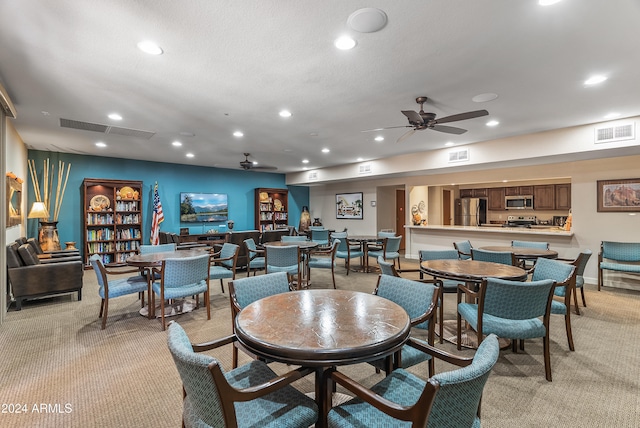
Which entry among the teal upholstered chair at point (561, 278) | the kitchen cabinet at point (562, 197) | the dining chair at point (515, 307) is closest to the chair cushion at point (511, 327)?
the dining chair at point (515, 307)

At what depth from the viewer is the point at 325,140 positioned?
5.93 meters

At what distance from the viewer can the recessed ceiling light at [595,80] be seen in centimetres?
311

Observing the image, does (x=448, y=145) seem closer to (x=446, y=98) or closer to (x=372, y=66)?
(x=446, y=98)

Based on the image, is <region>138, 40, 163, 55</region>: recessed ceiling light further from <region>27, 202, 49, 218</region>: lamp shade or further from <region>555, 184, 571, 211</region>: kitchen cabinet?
<region>555, 184, 571, 211</region>: kitchen cabinet

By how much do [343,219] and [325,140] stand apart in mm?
4889

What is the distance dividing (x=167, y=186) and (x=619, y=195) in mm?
10071

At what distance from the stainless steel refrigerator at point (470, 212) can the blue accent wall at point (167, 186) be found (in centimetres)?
538

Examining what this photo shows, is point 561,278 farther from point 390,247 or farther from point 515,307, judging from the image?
point 390,247

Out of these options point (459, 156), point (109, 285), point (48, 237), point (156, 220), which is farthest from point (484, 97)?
point (48, 237)

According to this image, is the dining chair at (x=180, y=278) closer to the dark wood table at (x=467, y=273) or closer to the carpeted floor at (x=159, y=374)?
the carpeted floor at (x=159, y=374)

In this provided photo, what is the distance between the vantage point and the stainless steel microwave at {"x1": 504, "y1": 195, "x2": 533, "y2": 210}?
336 inches

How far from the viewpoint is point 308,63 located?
9.39ft

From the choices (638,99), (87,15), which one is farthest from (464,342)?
(87,15)

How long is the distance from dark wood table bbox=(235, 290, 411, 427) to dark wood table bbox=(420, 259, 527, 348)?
122 centimetres
